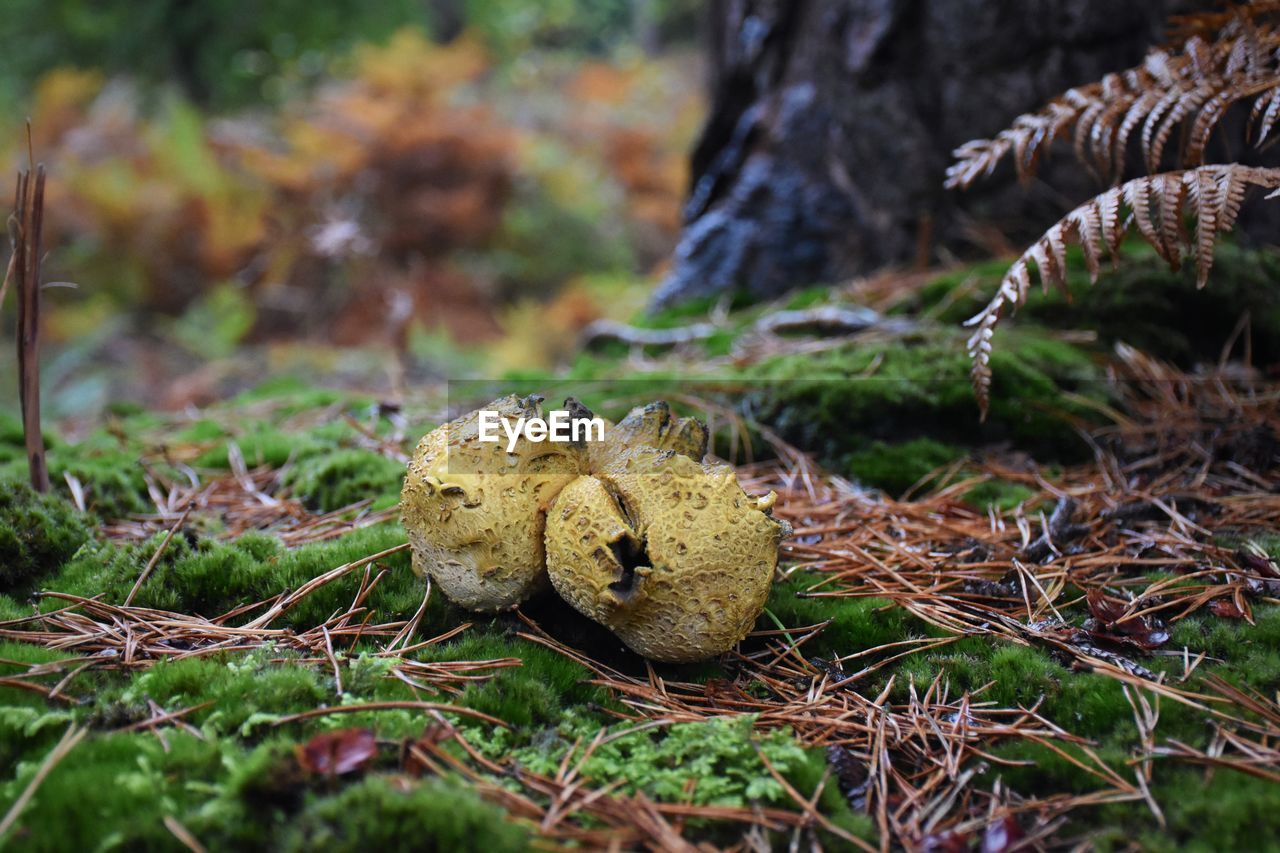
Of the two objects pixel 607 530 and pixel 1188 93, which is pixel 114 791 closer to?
pixel 607 530

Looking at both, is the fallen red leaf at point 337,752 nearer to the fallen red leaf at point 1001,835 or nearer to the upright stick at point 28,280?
the fallen red leaf at point 1001,835

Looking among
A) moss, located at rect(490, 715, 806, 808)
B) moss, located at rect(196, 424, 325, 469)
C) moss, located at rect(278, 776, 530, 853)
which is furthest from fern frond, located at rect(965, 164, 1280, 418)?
moss, located at rect(196, 424, 325, 469)

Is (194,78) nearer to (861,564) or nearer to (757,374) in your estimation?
(757,374)

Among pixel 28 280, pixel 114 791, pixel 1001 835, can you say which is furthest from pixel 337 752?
pixel 28 280

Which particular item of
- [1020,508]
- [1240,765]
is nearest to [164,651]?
[1240,765]

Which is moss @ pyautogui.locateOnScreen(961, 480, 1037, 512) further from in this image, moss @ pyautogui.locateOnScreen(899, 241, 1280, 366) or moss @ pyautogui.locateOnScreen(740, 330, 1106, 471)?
moss @ pyautogui.locateOnScreen(899, 241, 1280, 366)

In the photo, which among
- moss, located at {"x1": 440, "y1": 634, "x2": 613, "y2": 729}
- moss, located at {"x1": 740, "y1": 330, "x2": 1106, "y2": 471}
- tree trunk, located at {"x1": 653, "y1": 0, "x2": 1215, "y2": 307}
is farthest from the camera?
tree trunk, located at {"x1": 653, "y1": 0, "x2": 1215, "y2": 307}
